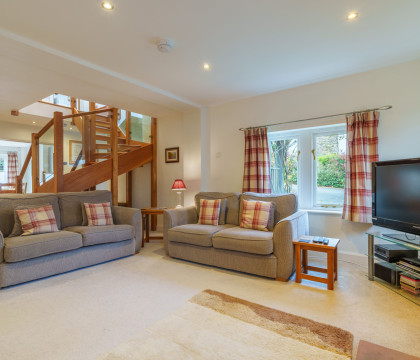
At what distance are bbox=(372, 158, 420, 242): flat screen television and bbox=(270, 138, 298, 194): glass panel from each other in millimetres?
1228

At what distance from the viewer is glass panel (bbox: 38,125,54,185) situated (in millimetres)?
4046

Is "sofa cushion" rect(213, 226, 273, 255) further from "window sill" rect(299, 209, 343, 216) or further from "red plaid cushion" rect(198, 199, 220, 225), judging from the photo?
"window sill" rect(299, 209, 343, 216)

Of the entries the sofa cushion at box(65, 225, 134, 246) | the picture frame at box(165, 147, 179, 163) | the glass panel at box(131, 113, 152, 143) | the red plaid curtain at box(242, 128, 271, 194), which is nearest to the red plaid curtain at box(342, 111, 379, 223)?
the red plaid curtain at box(242, 128, 271, 194)

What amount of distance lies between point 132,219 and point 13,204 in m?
1.42

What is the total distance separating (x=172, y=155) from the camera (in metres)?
5.03

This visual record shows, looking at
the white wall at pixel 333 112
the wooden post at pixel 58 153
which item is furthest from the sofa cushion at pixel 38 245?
the white wall at pixel 333 112

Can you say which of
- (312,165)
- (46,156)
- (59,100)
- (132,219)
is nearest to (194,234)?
(132,219)

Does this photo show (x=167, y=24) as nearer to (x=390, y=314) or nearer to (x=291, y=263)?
(x=291, y=263)

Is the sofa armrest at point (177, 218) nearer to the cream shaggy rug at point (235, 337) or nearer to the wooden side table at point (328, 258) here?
the cream shaggy rug at point (235, 337)

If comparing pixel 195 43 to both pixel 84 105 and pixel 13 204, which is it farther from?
pixel 84 105

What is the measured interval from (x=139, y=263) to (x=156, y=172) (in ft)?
7.99

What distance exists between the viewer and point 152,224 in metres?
5.26

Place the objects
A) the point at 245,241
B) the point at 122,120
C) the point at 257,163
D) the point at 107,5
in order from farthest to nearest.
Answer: the point at 122,120, the point at 257,163, the point at 245,241, the point at 107,5

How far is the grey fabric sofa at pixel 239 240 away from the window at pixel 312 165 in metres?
0.60
